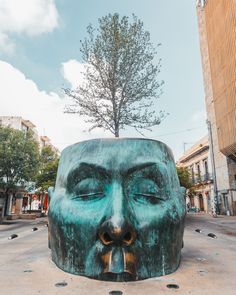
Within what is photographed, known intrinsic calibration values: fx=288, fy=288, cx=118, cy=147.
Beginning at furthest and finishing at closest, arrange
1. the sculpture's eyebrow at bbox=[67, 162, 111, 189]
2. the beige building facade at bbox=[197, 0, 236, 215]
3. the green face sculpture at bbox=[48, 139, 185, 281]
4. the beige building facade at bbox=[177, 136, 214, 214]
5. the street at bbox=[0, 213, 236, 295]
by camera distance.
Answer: the beige building facade at bbox=[177, 136, 214, 214]
the beige building facade at bbox=[197, 0, 236, 215]
the sculpture's eyebrow at bbox=[67, 162, 111, 189]
the green face sculpture at bbox=[48, 139, 185, 281]
the street at bbox=[0, 213, 236, 295]

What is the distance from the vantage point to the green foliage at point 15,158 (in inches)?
852

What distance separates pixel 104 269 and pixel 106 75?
1355cm

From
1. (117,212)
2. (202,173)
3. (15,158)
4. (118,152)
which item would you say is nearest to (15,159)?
(15,158)

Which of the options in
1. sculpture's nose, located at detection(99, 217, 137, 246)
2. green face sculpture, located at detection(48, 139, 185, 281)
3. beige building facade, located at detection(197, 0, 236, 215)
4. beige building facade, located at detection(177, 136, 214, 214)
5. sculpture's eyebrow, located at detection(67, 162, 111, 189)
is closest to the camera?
sculpture's nose, located at detection(99, 217, 137, 246)

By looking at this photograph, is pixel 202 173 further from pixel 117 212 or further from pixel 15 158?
pixel 117 212

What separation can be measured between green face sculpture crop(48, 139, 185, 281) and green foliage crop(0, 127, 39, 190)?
1835 cm

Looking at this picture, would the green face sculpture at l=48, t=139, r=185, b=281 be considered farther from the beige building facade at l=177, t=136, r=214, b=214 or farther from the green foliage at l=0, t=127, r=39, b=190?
the beige building facade at l=177, t=136, r=214, b=214

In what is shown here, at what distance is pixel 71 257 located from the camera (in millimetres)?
4070

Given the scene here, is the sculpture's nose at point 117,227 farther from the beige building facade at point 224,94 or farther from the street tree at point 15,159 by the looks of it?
the beige building facade at point 224,94

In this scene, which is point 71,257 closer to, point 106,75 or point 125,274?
point 125,274

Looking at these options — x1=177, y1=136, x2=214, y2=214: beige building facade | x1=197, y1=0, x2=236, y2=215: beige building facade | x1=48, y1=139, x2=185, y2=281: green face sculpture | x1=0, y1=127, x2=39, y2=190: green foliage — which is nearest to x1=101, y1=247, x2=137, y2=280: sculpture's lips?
x1=48, y1=139, x2=185, y2=281: green face sculpture

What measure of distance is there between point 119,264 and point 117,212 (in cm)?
65

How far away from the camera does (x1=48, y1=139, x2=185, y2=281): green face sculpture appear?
3751 millimetres

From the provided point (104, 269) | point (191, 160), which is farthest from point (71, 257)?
point (191, 160)
